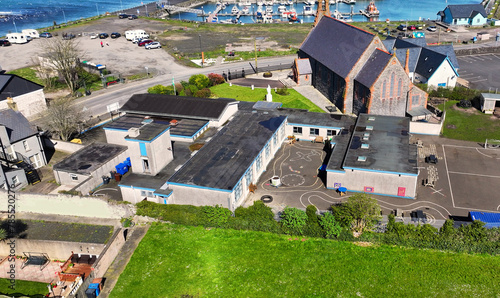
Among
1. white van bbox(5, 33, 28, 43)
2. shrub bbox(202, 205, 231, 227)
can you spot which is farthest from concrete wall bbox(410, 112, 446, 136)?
white van bbox(5, 33, 28, 43)

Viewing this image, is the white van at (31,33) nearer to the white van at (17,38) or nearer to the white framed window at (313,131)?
the white van at (17,38)

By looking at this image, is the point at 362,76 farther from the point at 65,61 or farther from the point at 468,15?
the point at 468,15

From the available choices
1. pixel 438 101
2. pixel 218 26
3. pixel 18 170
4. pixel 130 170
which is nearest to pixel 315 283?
pixel 130 170

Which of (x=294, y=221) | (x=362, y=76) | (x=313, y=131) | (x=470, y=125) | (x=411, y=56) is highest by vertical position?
(x=362, y=76)

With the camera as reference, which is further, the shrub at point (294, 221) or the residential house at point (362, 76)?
the residential house at point (362, 76)

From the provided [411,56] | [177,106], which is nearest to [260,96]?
[177,106]

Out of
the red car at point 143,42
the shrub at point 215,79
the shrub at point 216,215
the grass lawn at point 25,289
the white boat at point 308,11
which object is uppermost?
the white boat at point 308,11

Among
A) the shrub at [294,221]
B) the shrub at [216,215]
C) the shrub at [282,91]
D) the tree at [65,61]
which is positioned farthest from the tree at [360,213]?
the tree at [65,61]
